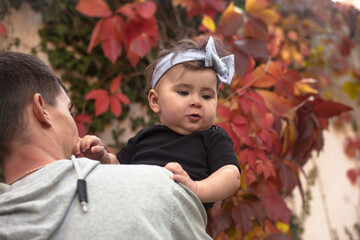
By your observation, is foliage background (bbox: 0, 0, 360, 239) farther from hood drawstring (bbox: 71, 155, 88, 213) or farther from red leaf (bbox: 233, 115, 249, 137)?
hood drawstring (bbox: 71, 155, 88, 213)

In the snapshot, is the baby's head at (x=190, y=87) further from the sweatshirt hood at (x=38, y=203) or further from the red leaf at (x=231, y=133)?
the red leaf at (x=231, y=133)

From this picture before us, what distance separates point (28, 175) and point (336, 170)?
152 inches

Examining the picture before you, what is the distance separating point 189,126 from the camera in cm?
137

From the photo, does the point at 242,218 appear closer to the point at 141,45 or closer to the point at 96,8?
the point at 141,45

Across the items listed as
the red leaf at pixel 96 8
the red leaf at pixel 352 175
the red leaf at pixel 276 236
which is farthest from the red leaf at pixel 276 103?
the red leaf at pixel 352 175

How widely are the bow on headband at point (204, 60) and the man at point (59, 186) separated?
36 cm

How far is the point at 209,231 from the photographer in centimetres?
212

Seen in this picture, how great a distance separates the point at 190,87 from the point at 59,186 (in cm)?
54

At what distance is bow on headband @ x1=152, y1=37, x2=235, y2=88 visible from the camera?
4.57ft

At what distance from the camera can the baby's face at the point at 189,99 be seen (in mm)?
1359

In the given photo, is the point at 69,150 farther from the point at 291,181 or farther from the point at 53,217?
the point at 291,181

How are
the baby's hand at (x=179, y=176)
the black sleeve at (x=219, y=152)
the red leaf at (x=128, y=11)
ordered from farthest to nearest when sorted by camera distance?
the red leaf at (x=128, y=11)
the black sleeve at (x=219, y=152)
the baby's hand at (x=179, y=176)

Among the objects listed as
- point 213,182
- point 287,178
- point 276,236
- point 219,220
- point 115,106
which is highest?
point 213,182

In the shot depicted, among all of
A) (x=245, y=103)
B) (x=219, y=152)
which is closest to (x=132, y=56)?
(x=245, y=103)
